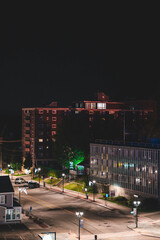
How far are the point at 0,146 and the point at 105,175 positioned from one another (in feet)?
262

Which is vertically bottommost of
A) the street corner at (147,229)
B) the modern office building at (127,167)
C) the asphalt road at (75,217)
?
the asphalt road at (75,217)

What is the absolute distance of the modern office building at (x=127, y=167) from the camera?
219 ft

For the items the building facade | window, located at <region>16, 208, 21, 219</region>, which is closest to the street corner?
window, located at <region>16, 208, 21, 219</region>

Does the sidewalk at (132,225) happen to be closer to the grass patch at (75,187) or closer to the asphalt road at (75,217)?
the asphalt road at (75,217)

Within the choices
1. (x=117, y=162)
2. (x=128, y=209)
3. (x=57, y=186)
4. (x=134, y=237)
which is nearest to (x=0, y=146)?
(x=57, y=186)

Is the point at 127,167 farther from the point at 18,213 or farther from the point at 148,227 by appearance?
the point at 18,213

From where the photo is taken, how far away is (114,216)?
59812 mm

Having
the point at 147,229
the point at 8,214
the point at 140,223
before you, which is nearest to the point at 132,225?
the point at 140,223

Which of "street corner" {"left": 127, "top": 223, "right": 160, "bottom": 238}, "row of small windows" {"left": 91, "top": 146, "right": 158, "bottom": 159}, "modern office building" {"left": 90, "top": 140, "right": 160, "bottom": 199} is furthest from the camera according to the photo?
"row of small windows" {"left": 91, "top": 146, "right": 158, "bottom": 159}

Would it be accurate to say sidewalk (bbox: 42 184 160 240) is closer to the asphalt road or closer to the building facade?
the asphalt road

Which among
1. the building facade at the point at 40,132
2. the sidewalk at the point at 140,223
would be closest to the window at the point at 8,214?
the sidewalk at the point at 140,223

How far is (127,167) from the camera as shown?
241 ft

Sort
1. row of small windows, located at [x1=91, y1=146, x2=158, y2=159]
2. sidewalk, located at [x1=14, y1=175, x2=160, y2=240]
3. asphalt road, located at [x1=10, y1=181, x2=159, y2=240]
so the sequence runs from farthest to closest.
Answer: row of small windows, located at [x1=91, y1=146, x2=158, y2=159] < asphalt road, located at [x1=10, y1=181, x2=159, y2=240] < sidewalk, located at [x1=14, y1=175, x2=160, y2=240]

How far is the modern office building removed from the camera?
219 ft
